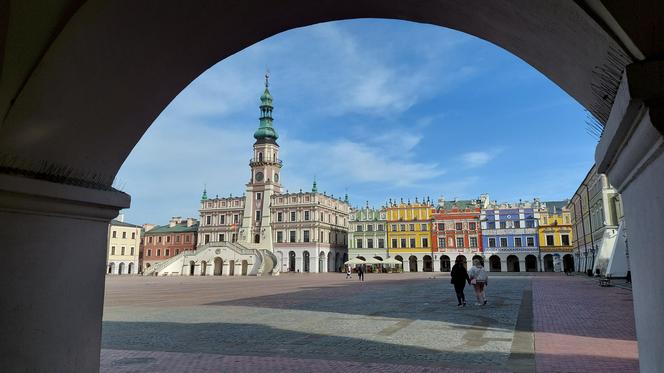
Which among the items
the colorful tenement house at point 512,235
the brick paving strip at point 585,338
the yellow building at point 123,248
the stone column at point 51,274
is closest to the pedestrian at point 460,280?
the brick paving strip at point 585,338

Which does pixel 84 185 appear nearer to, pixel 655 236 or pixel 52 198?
pixel 52 198

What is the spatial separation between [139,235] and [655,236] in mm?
96643

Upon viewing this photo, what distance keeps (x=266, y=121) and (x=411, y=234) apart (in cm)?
3115

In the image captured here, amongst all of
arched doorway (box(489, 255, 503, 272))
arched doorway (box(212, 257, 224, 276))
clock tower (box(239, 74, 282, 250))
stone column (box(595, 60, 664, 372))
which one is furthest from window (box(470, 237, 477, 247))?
stone column (box(595, 60, 664, 372))

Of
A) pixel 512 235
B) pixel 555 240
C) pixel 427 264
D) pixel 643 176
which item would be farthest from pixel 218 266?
pixel 643 176

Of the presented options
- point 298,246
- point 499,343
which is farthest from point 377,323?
point 298,246

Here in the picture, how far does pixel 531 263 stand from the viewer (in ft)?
219

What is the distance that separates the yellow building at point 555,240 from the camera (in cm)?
6350

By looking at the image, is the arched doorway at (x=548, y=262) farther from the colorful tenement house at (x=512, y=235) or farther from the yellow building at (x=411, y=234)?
the yellow building at (x=411, y=234)

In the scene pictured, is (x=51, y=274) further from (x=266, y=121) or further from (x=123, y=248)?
(x=123, y=248)

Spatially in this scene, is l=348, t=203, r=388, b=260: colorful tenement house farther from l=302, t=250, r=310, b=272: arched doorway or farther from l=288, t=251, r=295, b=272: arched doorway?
l=288, t=251, r=295, b=272: arched doorway

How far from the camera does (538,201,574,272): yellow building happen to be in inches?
2500

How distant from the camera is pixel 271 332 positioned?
10125 mm

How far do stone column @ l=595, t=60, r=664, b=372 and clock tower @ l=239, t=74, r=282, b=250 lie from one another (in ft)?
245
